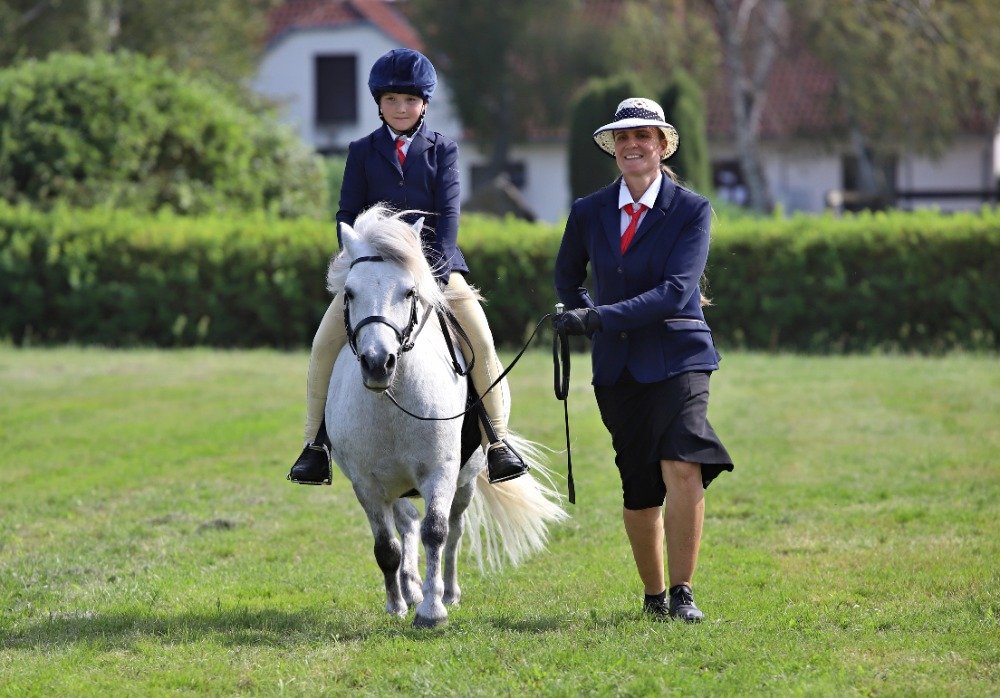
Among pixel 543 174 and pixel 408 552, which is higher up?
pixel 543 174

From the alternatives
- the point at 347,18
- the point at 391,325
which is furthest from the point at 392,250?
the point at 347,18

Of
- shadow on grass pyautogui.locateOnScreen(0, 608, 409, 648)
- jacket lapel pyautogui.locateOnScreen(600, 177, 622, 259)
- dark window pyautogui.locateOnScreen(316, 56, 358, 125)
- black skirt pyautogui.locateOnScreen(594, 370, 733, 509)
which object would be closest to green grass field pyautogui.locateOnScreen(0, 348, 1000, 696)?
shadow on grass pyautogui.locateOnScreen(0, 608, 409, 648)

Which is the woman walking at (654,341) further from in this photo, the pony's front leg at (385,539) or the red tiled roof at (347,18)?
the red tiled roof at (347,18)

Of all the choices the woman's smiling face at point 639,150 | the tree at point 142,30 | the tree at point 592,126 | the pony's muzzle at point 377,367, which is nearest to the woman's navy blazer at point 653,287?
the woman's smiling face at point 639,150

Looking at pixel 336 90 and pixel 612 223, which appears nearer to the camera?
pixel 612 223

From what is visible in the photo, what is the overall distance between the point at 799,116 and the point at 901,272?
20.9 metres

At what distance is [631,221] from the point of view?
6141 millimetres

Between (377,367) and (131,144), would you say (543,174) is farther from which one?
(377,367)

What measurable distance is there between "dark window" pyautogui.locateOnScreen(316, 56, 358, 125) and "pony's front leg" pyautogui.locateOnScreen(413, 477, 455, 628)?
128 feet

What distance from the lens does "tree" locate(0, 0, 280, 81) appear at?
35.3 meters

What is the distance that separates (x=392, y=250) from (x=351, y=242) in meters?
0.23

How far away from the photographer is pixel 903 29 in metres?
29.1

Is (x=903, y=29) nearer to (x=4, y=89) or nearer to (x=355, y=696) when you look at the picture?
(x=4, y=89)

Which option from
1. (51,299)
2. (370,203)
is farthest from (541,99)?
(370,203)
